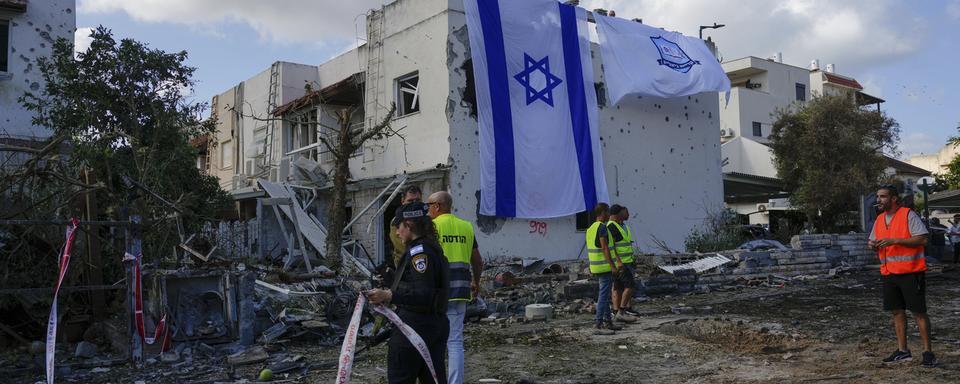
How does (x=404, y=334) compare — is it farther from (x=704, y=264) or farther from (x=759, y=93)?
(x=759, y=93)

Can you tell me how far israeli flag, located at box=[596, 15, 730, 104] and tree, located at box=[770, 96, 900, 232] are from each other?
466cm

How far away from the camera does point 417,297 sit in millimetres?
4438

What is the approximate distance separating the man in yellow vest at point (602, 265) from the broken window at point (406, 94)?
9868 mm

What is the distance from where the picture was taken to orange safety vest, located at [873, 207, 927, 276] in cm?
676

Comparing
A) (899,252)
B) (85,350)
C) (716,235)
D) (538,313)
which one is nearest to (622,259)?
(538,313)

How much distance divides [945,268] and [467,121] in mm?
12473

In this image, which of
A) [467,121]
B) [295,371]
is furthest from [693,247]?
[295,371]

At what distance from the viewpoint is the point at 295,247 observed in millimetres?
18000

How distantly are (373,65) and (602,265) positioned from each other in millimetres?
11654

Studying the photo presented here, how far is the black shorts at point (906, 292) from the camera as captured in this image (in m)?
6.70

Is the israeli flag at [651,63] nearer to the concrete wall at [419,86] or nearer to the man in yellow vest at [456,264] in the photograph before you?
the concrete wall at [419,86]

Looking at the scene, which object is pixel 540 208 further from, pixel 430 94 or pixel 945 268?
pixel 945 268

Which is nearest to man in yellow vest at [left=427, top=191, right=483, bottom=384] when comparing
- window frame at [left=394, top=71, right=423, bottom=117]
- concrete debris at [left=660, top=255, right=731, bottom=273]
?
concrete debris at [left=660, top=255, right=731, bottom=273]

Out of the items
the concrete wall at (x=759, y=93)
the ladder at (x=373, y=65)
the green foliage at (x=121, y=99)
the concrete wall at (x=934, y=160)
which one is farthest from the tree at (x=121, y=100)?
the concrete wall at (x=934, y=160)
